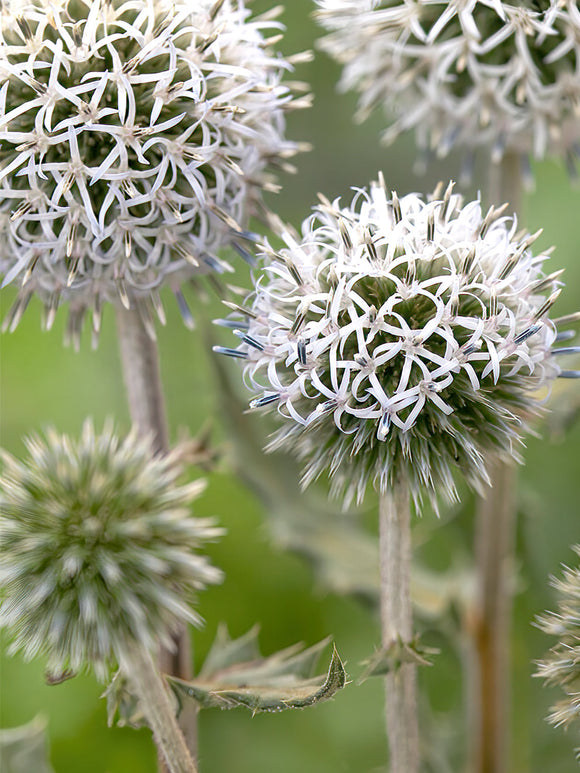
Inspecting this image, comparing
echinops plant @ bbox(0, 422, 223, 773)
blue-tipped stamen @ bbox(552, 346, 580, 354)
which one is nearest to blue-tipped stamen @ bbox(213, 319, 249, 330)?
echinops plant @ bbox(0, 422, 223, 773)

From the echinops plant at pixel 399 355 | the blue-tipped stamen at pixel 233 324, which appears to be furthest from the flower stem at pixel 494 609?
the blue-tipped stamen at pixel 233 324

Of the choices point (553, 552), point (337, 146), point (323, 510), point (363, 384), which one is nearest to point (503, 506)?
point (553, 552)

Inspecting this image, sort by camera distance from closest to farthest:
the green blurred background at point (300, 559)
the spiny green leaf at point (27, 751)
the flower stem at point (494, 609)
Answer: the spiny green leaf at point (27, 751)
the flower stem at point (494, 609)
the green blurred background at point (300, 559)

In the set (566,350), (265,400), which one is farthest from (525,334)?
(265,400)

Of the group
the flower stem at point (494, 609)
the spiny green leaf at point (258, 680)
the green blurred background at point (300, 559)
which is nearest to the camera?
the spiny green leaf at point (258, 680)

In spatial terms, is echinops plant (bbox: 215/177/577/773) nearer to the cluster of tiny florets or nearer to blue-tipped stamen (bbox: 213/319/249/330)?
blue-tipped stamen (bbox: 213/319/249/330)

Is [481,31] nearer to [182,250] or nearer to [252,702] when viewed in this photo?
[182,250]

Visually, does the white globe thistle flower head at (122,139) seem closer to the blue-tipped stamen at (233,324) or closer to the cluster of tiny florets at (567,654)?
the blue-tipped stamen at (233,324)

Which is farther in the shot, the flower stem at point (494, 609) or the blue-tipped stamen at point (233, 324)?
the flower stem at point (494, 609)
